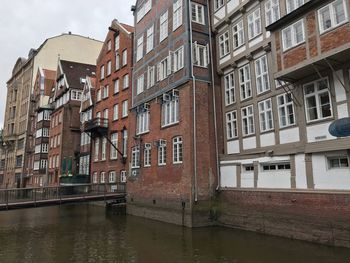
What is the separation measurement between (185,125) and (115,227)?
23.4 feet

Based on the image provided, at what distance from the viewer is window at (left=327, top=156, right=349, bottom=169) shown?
1255 cm

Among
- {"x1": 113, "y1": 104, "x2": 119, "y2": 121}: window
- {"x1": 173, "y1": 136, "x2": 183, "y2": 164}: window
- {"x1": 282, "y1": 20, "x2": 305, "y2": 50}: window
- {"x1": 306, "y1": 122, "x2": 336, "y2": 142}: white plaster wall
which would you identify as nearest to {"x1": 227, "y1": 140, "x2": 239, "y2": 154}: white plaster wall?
{"x1": 173, "y1": 136, "x2": 183, "y2": 164}: window

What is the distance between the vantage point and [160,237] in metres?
15.2

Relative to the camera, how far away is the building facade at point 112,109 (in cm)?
2897

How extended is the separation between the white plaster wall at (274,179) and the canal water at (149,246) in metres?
2.39

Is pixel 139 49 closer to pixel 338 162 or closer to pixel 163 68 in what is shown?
pixel 163 68

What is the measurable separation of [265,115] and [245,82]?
2.56 metres

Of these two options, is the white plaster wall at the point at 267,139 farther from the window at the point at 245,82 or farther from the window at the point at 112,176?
the window at the point at 112,176

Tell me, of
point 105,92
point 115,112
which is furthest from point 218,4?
point 105,92

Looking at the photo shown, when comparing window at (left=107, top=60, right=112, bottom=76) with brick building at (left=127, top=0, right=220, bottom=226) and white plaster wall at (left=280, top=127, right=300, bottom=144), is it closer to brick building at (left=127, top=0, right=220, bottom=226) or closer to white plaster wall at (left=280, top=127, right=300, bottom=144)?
brick building at (left=127, top=0, right=220, bottom=226)

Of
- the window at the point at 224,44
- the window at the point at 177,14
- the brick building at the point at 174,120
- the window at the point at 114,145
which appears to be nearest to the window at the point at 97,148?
the window at the point at 114,145

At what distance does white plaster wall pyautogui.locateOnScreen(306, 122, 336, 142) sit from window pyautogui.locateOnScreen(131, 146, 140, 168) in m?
13.6

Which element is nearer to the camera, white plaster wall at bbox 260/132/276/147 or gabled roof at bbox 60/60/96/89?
white plaster wall at bbox 260/132/276/147

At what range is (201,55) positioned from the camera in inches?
802
